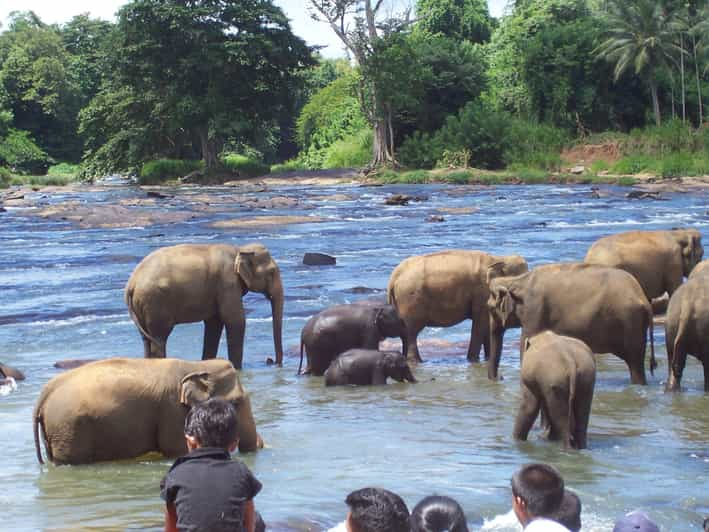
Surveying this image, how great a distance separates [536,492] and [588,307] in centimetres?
599

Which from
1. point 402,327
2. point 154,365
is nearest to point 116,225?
point 402,327

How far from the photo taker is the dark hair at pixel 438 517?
473cm

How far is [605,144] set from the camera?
5847 cm

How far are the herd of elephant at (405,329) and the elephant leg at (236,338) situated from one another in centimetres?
1

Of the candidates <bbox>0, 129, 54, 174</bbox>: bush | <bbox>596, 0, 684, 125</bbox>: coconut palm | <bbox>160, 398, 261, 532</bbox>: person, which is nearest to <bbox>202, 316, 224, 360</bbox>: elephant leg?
<bbox>160, 398, 261, 532</bbox>: person

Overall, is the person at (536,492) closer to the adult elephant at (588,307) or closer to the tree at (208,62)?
the adult elephant at (588,307)

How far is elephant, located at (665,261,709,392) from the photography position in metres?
9.59

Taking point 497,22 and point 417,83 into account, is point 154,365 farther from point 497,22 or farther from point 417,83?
point 497,22

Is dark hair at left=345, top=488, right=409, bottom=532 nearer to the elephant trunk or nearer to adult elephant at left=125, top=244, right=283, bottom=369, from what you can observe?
adult elephant at left=125, top=244, right=283, bottom=369

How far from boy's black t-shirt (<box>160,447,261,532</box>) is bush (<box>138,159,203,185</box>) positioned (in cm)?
6003

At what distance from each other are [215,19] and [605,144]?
21.1 m

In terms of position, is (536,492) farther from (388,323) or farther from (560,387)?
(388,323)

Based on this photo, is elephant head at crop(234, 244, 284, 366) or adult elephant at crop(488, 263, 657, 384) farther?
elephant head at crop(234, 244, 284, 366)

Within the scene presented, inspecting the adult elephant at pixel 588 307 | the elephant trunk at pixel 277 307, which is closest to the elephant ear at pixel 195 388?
the adult elephant at pixel 588 307
